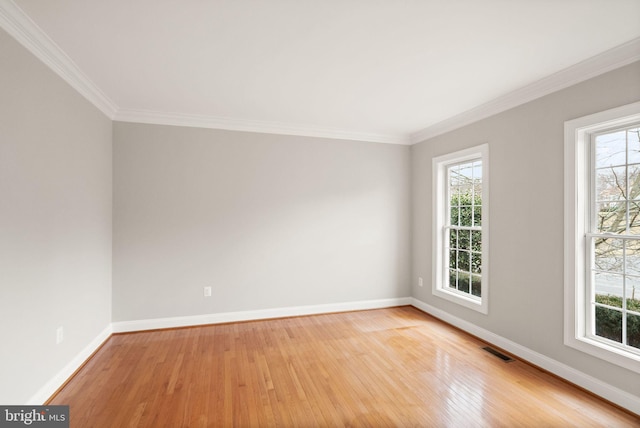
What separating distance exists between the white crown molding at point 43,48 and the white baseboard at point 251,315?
101 inches

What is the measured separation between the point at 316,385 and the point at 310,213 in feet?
7.69

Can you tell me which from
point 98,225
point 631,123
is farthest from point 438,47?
point 98,225

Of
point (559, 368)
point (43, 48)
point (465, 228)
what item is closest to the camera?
point (43, 48)

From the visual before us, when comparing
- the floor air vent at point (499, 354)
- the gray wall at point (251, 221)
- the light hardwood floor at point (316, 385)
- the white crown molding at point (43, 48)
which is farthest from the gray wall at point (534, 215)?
the white crown molding at point (43, 48)

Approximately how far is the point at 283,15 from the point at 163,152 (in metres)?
2.60

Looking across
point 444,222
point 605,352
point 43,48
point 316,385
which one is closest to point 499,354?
point 605,352

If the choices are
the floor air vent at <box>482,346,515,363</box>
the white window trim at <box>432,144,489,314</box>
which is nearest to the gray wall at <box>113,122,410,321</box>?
the white window trim at <box>432,144,489,314</box>

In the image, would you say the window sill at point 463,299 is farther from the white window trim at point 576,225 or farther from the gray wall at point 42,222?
the gray wall at point 42,222

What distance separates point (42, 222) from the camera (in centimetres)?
223

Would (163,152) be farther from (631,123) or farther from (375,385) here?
(631,123)

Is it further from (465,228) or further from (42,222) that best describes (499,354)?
(42,222)

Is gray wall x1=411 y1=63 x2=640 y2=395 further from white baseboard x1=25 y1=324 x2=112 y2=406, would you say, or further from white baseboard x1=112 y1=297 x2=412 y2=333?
white baseboard x1=25 y1=324 x2=112 y2=406

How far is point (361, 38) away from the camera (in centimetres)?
213

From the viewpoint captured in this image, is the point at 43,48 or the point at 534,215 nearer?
the point at 43,48
